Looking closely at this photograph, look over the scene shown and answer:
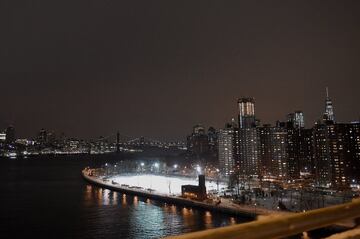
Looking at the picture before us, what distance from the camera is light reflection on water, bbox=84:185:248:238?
15.6 metres

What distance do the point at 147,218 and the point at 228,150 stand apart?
24.9m

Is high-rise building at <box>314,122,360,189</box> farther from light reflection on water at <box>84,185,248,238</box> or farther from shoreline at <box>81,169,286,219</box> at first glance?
light reflection on water at <box>84,185,248,238</box>

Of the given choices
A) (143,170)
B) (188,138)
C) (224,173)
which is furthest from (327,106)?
(188,138)

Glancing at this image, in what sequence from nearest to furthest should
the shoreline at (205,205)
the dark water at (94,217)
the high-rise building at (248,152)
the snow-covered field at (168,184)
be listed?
the dark water at (94,217) → the shoreline at (205,205) → the snow-covered field at (168,184) → the high-rise building at (248,152)

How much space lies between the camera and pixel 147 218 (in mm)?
18438

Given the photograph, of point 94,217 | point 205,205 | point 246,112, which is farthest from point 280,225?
point 246,112

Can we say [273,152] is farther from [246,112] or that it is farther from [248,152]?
[246,112]

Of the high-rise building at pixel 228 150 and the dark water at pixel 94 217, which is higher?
the high-rise building at pixel 228 150

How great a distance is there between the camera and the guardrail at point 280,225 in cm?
95

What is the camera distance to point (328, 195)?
74.4 ft

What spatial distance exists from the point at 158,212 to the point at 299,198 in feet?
25.5

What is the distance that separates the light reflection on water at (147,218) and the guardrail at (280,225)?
13.9m

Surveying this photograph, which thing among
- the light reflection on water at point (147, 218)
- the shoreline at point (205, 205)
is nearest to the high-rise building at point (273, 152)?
the shoreline at point (205, 205)

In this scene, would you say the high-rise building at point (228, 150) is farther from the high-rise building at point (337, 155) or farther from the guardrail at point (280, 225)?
the guardrail at point (280, 225)
